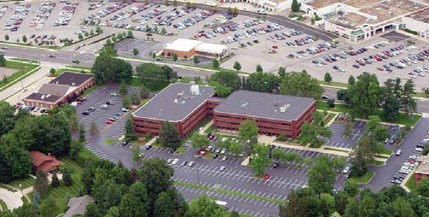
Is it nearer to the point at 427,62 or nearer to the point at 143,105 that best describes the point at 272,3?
A: the point at 427,62

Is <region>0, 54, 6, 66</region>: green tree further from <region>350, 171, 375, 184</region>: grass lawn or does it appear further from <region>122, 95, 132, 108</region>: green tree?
<region>350, 171, 375, 184</region>: grass lawn

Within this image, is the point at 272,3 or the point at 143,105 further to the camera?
the point at 272,3

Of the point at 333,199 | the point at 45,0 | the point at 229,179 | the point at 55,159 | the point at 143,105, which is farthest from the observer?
the point at 45,0

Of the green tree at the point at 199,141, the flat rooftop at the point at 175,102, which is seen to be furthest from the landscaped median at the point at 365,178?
the flat rooftop at the point at 175,102

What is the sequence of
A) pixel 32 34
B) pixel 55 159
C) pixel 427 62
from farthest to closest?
pixel 32 34 < pixel 427 62 < pixel 55 159

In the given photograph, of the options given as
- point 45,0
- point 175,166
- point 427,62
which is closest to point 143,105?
point 175,166
